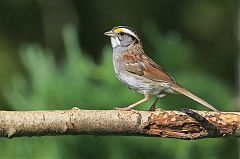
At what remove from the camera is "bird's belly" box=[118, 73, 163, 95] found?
537 cm

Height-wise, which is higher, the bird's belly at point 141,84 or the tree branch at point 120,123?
the bird's belly at point 141,84

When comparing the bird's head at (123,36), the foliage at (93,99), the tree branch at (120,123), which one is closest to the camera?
the tree branch at (120,123)

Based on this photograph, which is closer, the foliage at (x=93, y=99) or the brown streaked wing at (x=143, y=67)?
the brown streaked wing at (x=143, y=67)

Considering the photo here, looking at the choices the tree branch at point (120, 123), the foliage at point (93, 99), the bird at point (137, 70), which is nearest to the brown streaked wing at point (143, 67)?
the bird at point (137, 70)

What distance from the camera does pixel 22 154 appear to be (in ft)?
22.0

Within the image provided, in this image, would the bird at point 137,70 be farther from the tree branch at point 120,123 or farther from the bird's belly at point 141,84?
the tree branch at point 120,123

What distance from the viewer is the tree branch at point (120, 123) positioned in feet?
13.3

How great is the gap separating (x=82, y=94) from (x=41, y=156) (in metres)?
0.62

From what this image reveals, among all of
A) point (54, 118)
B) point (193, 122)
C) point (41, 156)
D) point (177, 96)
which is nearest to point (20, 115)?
A: point (54, 118)

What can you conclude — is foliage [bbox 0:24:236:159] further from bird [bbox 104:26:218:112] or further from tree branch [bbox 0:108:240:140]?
tree branch [bbox 0:108:240:140]

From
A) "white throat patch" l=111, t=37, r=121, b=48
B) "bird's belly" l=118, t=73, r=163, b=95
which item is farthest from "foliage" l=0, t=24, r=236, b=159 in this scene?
"bird's belly" l=118, t=73, r=163, b=95

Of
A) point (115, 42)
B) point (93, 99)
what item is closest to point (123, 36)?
point (115, 42)

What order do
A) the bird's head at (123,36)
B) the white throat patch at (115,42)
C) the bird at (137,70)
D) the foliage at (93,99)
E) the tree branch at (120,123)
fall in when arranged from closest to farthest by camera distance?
the tree branch at (120,123) → the bird at (137,70) → the bird's head at (123,36) → the white throat patch at (115,42) → the foliage at (93,99)

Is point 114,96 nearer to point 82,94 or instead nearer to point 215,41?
point 82,94
